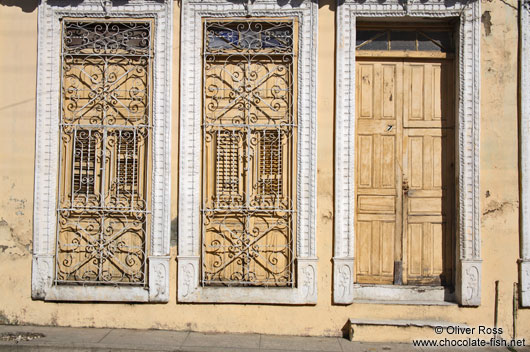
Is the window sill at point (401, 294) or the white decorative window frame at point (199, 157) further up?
the white decorative window frame at point (199, 157)

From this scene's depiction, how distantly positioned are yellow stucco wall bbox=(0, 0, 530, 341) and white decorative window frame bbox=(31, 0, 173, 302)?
0.10 meters

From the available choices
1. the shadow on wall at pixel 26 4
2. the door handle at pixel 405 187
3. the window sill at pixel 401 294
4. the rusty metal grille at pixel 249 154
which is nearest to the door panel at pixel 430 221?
the door handle at pixel 405 187

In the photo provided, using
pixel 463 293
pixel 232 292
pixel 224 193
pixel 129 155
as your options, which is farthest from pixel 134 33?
pixel 463 293

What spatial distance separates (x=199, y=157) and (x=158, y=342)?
6.70 ft

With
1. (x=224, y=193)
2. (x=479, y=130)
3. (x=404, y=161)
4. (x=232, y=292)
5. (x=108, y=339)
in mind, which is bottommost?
(x=108, y=339)

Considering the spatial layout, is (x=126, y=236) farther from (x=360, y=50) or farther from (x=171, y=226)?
(x=360, y=50)

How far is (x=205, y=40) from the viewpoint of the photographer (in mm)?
5461

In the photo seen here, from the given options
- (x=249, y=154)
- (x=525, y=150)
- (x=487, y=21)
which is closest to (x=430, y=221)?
(x=525, y=150)

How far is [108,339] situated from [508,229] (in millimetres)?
4533

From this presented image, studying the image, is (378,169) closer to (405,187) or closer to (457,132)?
(405,187)

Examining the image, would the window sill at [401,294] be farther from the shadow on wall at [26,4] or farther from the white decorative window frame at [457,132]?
the shadow on wall at [26,4]

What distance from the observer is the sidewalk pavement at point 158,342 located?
4.89 m

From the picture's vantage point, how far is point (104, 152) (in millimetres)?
5496

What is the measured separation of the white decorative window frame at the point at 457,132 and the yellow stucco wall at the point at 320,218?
10 centimetres
